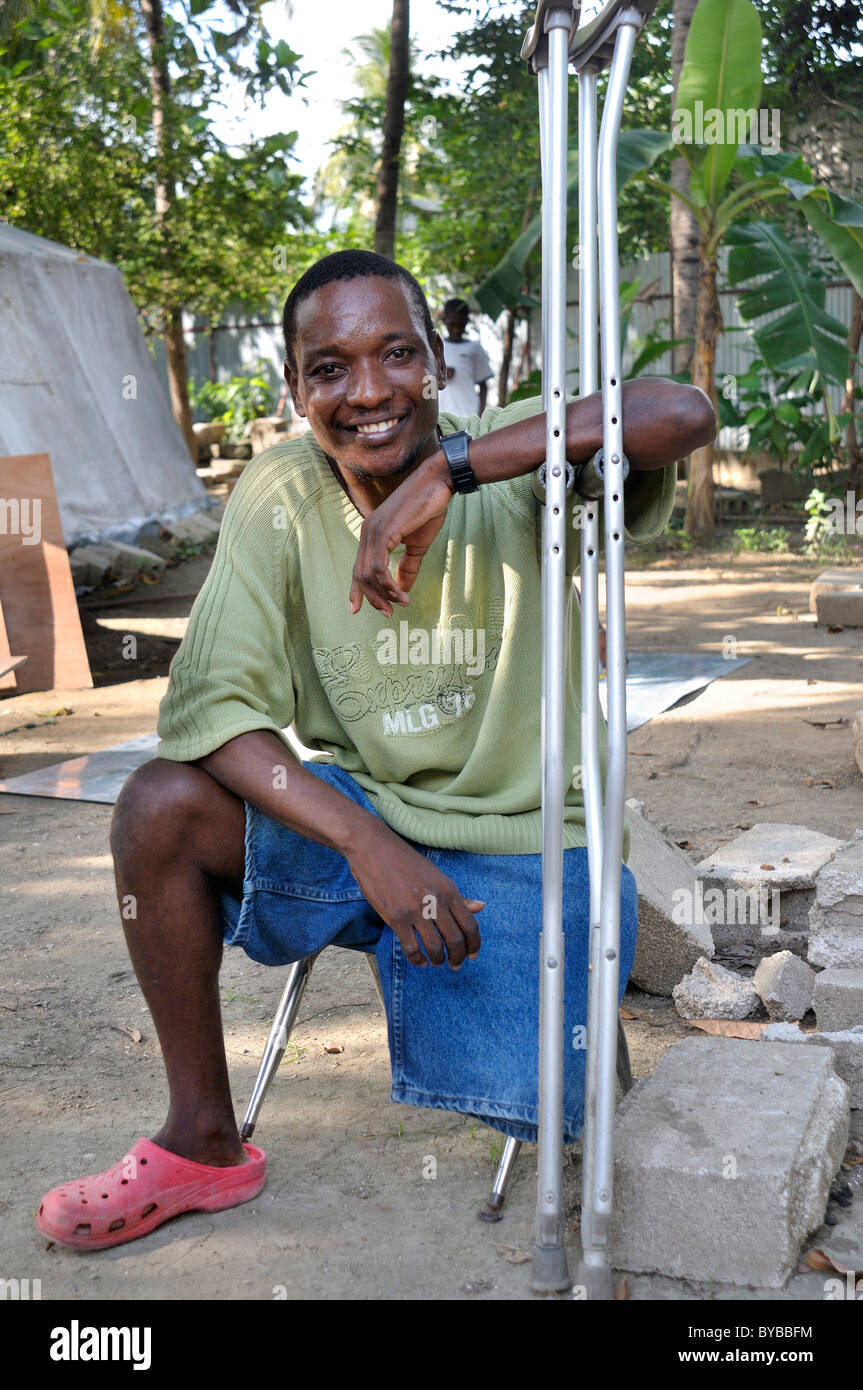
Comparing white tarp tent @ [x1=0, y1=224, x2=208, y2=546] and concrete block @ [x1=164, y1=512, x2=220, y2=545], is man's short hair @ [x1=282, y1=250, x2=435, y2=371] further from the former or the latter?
concrete block @ [x1=164, y1=512, x2=220, y2=545]

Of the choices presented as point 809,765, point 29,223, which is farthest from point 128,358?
point 809,765

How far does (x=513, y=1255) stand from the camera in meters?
1.94

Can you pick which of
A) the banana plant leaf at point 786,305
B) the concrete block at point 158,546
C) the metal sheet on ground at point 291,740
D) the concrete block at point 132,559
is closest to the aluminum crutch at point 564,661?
the metal sheet on ground at point 291,740

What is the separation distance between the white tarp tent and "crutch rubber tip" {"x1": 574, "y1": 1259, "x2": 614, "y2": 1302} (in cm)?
743

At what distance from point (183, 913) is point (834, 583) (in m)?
5.87

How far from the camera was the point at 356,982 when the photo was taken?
10.0 ft

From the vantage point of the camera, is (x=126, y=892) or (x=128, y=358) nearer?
(x=126, y=892)

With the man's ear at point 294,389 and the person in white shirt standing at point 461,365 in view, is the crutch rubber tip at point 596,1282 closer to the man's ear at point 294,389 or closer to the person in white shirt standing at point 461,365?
the man's ear at point 294,389

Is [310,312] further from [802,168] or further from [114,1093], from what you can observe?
[802,168]

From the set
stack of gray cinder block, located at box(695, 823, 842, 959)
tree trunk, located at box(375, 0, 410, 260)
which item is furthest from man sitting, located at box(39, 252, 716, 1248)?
tree trunk, located at box(375, 0, 410, 260)

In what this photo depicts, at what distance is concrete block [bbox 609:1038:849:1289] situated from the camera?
1.85 meters

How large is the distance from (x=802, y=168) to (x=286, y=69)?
16.8ft

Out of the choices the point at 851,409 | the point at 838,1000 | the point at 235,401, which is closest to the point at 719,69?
the point at 851,409
